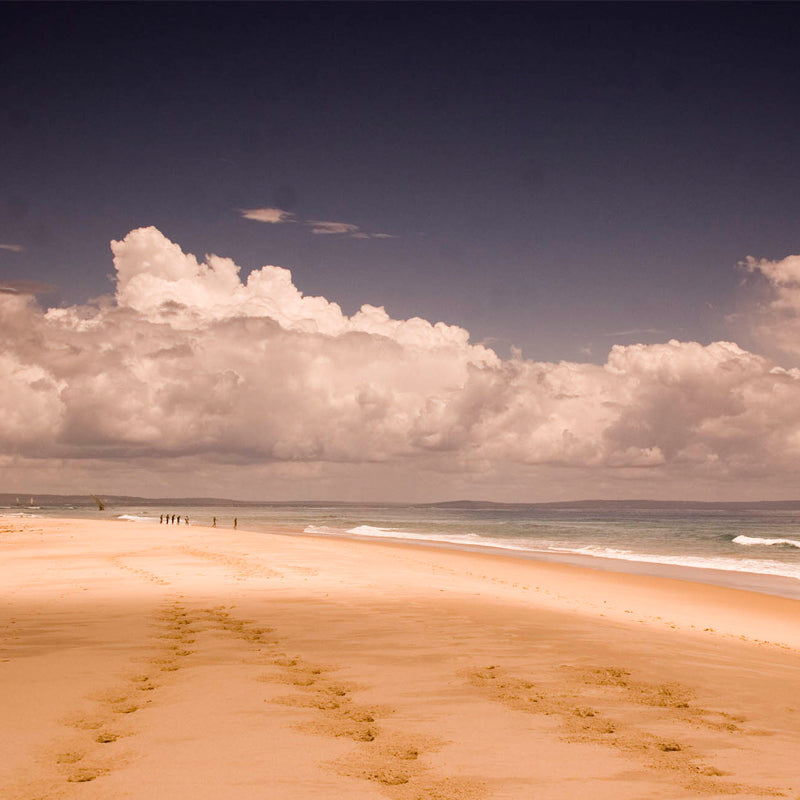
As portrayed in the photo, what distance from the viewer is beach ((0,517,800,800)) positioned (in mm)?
5559

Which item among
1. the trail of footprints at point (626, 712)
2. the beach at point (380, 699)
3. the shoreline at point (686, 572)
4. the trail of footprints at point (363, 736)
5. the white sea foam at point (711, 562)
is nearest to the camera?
the trail of footprints at point (363, 736)

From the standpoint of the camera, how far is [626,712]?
25.1ft

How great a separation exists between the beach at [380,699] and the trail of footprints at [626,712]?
0.11 feet

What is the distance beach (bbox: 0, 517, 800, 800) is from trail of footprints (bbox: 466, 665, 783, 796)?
0.11ft

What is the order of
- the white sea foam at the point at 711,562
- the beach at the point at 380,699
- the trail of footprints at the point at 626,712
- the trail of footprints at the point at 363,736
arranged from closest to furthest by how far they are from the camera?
the trail of footprints at the point at 363,736 → the beach at the point at 380,699 → the trail of footprints at the point at 626,712 → the white sea foam at the point at 711,562

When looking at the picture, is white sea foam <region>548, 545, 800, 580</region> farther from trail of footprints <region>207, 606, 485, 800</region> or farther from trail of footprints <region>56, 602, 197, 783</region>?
trail of footprints <region>56, 602, 197, 783</region>

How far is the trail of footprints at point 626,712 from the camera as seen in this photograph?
598 centimetres

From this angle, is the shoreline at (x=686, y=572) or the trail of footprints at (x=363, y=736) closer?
the trail of footprints at (x=363, y=736)

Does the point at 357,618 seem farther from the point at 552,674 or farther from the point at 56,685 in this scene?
the point at 56,685

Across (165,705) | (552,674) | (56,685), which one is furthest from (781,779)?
(56,685)

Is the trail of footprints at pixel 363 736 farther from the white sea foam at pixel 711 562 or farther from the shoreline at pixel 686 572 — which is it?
the white sea foam at pixel 711 562

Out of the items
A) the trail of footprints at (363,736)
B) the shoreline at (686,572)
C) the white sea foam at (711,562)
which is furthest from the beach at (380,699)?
the white sea foam at (711,562)

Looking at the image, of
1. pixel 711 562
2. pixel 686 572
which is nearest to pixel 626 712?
pixel 686 572

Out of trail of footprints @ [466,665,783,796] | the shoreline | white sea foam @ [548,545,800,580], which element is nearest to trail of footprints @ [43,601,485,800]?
trail of footprints @ [466,665,783,796]
